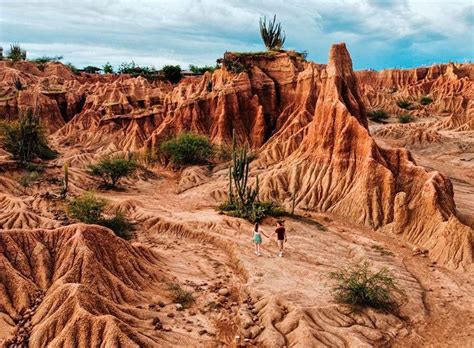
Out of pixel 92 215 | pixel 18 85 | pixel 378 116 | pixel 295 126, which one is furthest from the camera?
pixel 378 116

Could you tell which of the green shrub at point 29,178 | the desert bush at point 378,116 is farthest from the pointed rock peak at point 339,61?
the desert bush at point 378,116

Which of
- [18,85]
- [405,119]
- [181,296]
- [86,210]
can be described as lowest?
[86,210]

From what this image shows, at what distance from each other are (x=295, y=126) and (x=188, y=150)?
9.86 metres

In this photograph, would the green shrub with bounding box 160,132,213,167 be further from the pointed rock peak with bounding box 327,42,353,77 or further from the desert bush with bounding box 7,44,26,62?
the desert bush with bounding box 7,44,26,62

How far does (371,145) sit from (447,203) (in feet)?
18.7

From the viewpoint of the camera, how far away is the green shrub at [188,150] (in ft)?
137

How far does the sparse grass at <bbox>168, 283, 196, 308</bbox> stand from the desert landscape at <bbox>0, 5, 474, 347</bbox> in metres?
0.09

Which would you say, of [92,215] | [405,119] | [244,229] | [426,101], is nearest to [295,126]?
[244,229]

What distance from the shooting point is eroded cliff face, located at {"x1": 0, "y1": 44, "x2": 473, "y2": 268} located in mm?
24562

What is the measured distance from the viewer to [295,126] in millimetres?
40875

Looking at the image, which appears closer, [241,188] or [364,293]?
[364,293]

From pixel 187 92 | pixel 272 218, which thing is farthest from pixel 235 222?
pixel 187 92

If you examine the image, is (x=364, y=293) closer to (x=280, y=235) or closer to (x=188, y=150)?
(x=280, y=235)

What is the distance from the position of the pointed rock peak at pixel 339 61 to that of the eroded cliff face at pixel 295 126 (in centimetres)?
9
